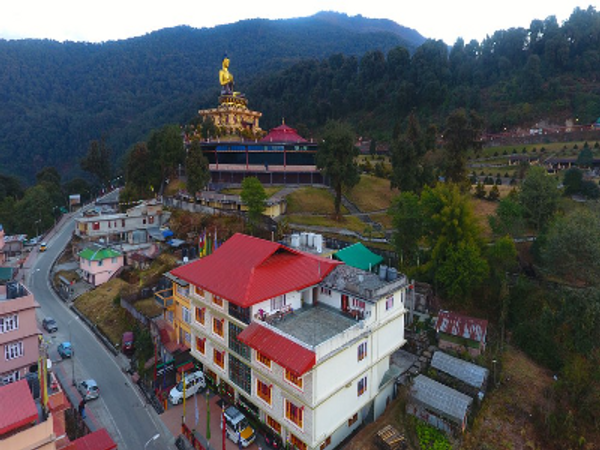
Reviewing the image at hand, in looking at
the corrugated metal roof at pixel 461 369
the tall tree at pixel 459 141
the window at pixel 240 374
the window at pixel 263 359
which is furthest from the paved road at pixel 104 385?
the tall tree at pixel 459 141

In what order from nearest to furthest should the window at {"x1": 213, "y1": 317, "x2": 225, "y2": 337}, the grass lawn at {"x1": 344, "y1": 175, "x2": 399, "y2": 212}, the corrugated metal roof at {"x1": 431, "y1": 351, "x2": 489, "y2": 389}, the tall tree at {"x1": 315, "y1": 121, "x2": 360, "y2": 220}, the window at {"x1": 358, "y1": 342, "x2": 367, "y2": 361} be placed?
the window at {"x1": 358, "y1": 342, "x2": 367, "y2": 361}, the corrugated metal roof at {"x1": 431, "y1": 351, "x2": 489, "y2": 389}, the window at {"x1": 213, "y1": 317, "x2": 225, "y2": 337}, the tall tree at {"x1": 315, "y1": 121, "x2": 360, "y2": 220}, the grass lawn at {"x1": 344, "y1": 175, "x2": 399, "y2": 212}

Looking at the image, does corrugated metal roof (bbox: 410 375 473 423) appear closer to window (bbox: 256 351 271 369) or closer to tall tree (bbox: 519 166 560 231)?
window (bbox: 256 351 271 369)

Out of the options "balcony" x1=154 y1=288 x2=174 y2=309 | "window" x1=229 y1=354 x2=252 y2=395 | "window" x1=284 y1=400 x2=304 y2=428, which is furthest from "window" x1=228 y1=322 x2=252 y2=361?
"balcony" x1=154 y1=288 x2=174 y2=309

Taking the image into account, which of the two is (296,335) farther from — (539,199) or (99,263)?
(99,263)

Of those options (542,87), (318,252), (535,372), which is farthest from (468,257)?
(542,87)

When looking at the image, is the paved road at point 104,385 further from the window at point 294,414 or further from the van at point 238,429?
the window at point 294,414

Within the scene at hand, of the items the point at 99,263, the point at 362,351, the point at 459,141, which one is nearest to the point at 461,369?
the point at 362,351
